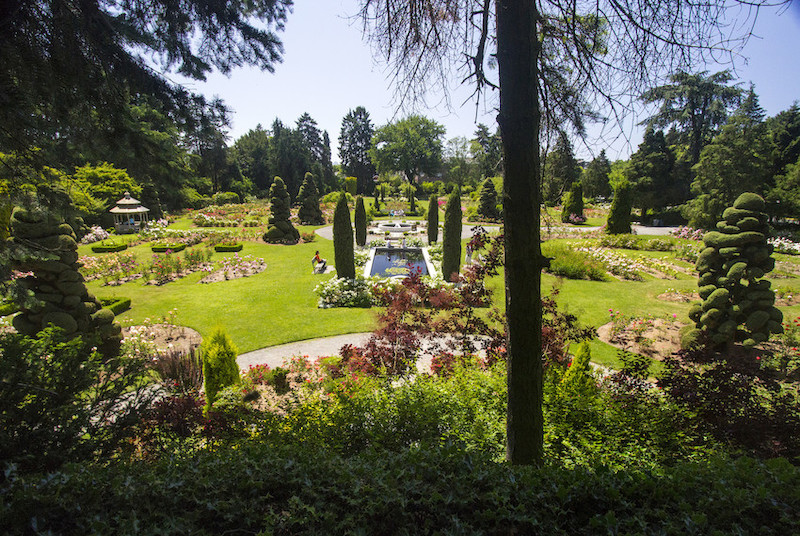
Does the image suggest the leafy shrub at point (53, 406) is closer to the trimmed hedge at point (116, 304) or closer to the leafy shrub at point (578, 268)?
the trimmed hedge at point (116, 304)

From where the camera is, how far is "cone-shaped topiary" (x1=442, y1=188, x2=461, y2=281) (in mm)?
13641

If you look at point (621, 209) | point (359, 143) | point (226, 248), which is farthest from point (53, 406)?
point (359, 143)

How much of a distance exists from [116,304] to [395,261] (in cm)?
1156

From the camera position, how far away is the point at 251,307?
11555mm

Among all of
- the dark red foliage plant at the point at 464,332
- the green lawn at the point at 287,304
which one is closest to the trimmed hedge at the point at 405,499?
the dark red foliage plant at the point at 464,332

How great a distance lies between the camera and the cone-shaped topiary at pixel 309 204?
29.1m

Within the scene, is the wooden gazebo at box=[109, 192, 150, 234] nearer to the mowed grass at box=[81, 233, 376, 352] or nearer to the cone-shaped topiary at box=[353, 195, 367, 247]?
the mowed grass at box=[81, 233, 376, 352]

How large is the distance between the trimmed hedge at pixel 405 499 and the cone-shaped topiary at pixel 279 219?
68.2 ft

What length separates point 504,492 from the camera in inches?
84.7

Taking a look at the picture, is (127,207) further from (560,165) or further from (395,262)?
(560,165)

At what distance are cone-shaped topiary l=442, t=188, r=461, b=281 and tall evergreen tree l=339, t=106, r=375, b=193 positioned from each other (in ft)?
164

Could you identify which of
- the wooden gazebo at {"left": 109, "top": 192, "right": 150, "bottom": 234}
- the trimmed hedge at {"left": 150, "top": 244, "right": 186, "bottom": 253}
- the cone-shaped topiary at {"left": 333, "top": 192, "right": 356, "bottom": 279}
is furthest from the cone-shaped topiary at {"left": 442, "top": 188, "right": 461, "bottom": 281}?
the wooden gazebo at {"left": 109, "top": 192, "right": 150, "bottom": 234}

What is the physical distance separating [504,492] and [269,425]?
2947 mm

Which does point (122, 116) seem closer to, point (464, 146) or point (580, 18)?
point (580, 18)
